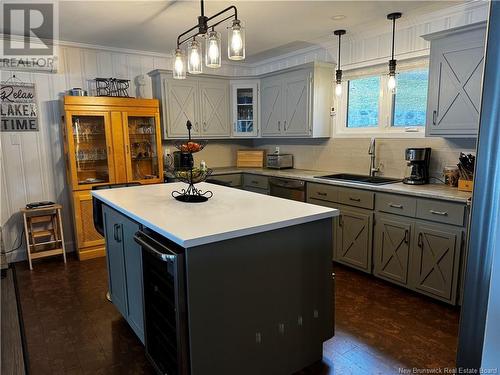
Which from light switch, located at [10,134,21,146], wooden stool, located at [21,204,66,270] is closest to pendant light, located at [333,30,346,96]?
wooden stool, located at [21,204,66,270]

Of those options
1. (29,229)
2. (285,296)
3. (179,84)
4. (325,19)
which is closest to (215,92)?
(179,84)

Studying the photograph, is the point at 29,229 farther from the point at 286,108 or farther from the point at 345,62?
the point at 345,62

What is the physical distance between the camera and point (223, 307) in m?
1.63

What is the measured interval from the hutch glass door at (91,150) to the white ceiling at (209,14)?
3.03 ft

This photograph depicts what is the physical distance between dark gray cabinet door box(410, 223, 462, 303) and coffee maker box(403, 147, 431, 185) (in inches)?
22.6

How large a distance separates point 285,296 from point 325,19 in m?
2.64

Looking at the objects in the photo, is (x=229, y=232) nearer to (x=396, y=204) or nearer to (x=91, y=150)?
(x=396, y=204)

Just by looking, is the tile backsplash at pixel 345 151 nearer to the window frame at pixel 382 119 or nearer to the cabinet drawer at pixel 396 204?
the window frame at pixel 382 119

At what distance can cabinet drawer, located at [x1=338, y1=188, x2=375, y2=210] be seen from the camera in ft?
10.2

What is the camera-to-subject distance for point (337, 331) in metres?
2.41

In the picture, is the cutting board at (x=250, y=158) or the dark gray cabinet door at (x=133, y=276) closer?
the dark gray cabinet door at (x=133, y=276)

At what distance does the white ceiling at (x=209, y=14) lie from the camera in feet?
9.21

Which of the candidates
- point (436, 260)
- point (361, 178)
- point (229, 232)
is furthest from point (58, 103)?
point (436, 260)

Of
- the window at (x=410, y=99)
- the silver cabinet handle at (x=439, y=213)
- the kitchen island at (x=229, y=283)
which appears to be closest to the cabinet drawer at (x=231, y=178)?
the window at (x=410, y=99)
